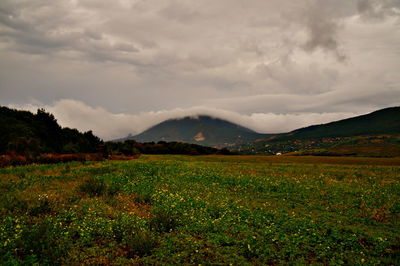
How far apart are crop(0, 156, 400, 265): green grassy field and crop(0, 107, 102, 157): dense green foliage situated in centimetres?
5114

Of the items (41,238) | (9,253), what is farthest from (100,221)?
(9,253)

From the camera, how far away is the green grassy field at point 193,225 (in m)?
9.29

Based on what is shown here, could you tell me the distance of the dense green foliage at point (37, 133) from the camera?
198ft

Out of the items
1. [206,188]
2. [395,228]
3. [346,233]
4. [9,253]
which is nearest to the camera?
[9,253]

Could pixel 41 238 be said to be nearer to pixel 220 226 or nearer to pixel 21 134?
pixel 220 226

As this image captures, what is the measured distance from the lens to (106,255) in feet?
29.9

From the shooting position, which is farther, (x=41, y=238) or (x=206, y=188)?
(x=206, y=188)

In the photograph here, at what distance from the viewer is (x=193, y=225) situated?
12359mm

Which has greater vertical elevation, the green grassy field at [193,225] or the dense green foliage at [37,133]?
the dense green foliage at [37,133]

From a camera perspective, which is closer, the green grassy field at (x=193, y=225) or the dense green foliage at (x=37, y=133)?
the green grassy field at (x=193, y=225)

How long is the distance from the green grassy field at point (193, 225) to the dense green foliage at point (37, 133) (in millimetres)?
51143

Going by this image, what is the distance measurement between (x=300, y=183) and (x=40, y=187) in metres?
23.6

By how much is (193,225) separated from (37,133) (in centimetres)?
8089

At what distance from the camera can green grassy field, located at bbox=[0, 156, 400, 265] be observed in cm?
929
